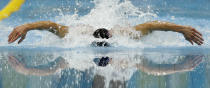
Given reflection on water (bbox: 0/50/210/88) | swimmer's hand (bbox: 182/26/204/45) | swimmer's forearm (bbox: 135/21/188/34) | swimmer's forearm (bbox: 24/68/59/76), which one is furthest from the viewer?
swimmer's forearm (bbox: 135/21/188/34)

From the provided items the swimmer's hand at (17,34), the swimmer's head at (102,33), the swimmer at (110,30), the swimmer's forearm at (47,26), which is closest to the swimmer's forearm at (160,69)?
the swimmer at (110,30)

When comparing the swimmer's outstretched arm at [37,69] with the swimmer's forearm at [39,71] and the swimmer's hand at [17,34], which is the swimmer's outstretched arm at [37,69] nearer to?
the swimmer's forearm at [39,71]

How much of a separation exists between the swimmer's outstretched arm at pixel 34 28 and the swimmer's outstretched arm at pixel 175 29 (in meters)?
→ 0.60

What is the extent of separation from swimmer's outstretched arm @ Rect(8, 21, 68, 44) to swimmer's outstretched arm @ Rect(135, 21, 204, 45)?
1.97ft

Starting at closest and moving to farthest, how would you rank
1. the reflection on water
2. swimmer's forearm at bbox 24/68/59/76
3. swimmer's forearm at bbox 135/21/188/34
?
the reflection on water → swimmer's forearm at bbox 24/68/59/76 → swimmer's forearm at bbox 135/21/188/34

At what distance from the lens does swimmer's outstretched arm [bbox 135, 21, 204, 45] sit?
2.24m

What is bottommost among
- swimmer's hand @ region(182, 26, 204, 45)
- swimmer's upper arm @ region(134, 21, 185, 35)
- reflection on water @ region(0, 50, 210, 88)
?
reflection on water @ region(0, 50, 210, 88)

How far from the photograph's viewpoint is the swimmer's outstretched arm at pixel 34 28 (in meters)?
2.27

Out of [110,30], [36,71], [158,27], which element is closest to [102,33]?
[110,30]

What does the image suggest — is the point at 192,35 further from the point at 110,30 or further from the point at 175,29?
the point at 110,30

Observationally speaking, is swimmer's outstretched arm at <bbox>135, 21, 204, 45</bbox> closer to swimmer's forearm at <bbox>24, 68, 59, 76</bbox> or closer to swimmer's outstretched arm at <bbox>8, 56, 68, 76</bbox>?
swimmer's outstretched arm at <bbox>8, 56, 68, 76</bbox>

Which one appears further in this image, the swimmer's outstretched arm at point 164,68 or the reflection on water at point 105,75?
the swimmer's outstretched arm at point 164,68

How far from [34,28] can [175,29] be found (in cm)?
103

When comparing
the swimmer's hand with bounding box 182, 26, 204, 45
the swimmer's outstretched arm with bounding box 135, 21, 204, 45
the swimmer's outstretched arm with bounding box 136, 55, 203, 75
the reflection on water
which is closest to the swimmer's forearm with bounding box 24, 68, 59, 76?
the reflection on water
